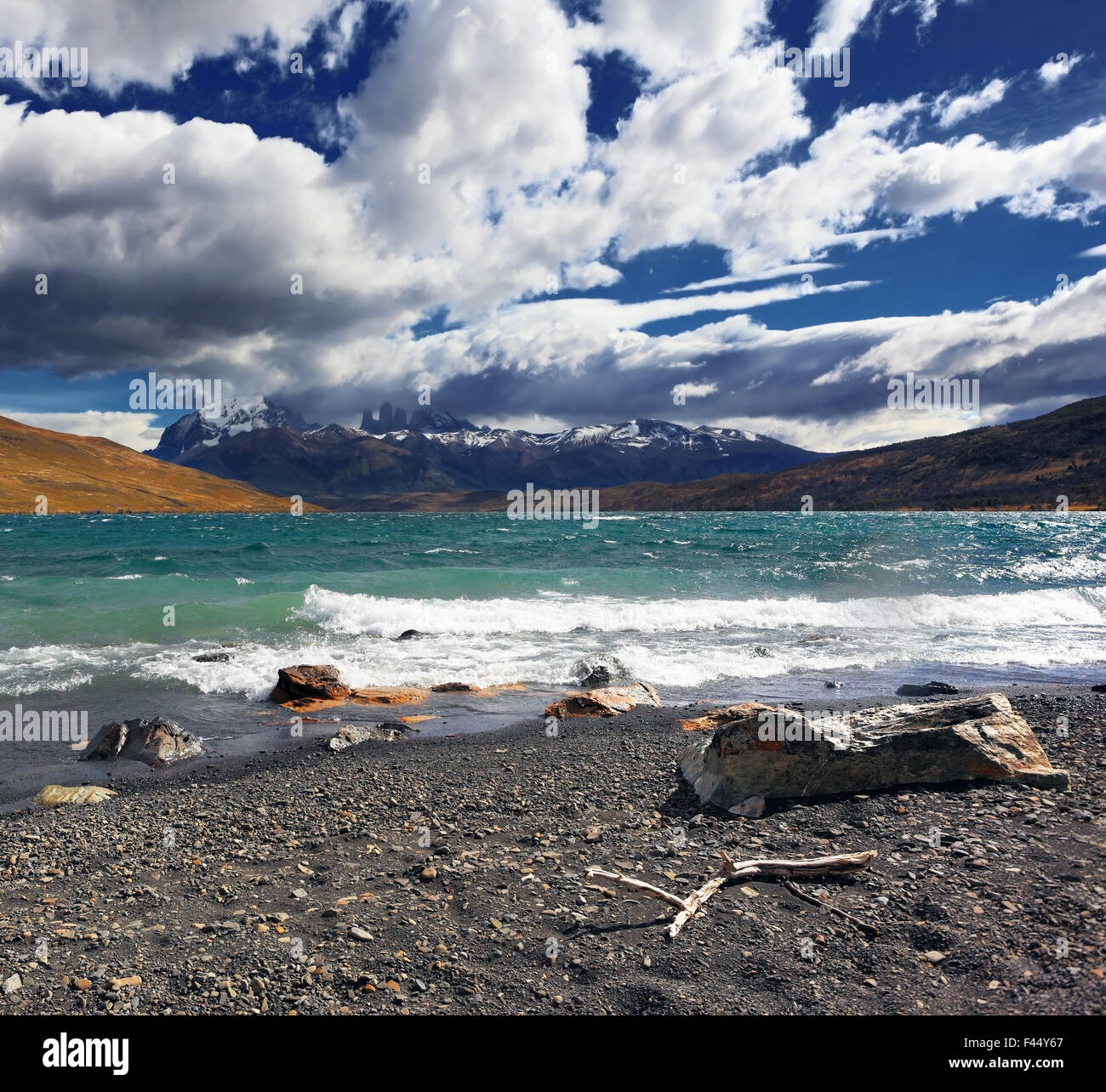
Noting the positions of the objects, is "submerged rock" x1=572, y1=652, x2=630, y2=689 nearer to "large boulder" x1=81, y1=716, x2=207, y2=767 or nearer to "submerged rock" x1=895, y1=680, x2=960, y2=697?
"submerged rock" x1=895, y1=680, x2=960, y2=697

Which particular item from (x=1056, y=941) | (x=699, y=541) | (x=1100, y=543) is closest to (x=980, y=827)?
(x=1056, y=941)

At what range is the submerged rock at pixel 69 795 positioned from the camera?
9297 millimetres

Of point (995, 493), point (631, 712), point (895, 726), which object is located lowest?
point (631, 712)

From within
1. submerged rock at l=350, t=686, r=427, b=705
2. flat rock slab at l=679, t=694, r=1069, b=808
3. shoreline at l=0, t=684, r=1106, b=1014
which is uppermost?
flat rock slab at l=679, t=694, r=1069, b=808

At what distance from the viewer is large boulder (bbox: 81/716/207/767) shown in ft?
37.1

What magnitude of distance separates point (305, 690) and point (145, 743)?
4.09 m

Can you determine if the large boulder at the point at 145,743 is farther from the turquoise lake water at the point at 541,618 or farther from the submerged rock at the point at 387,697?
the submerged rock at the point at 387,697

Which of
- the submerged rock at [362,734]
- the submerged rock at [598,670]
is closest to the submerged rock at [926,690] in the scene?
the submerged rock at [598,670]

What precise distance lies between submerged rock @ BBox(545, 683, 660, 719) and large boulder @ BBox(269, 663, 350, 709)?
537 centimetres

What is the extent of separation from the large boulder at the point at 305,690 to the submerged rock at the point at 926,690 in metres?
13.5

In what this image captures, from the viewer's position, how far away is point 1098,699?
44.4 ft

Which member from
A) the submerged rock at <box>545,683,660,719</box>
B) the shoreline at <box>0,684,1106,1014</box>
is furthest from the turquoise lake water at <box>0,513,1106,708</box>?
the shoreline at <box>0,684,1106,1014</box>

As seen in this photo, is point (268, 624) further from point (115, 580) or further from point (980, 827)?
point (980, 827)
